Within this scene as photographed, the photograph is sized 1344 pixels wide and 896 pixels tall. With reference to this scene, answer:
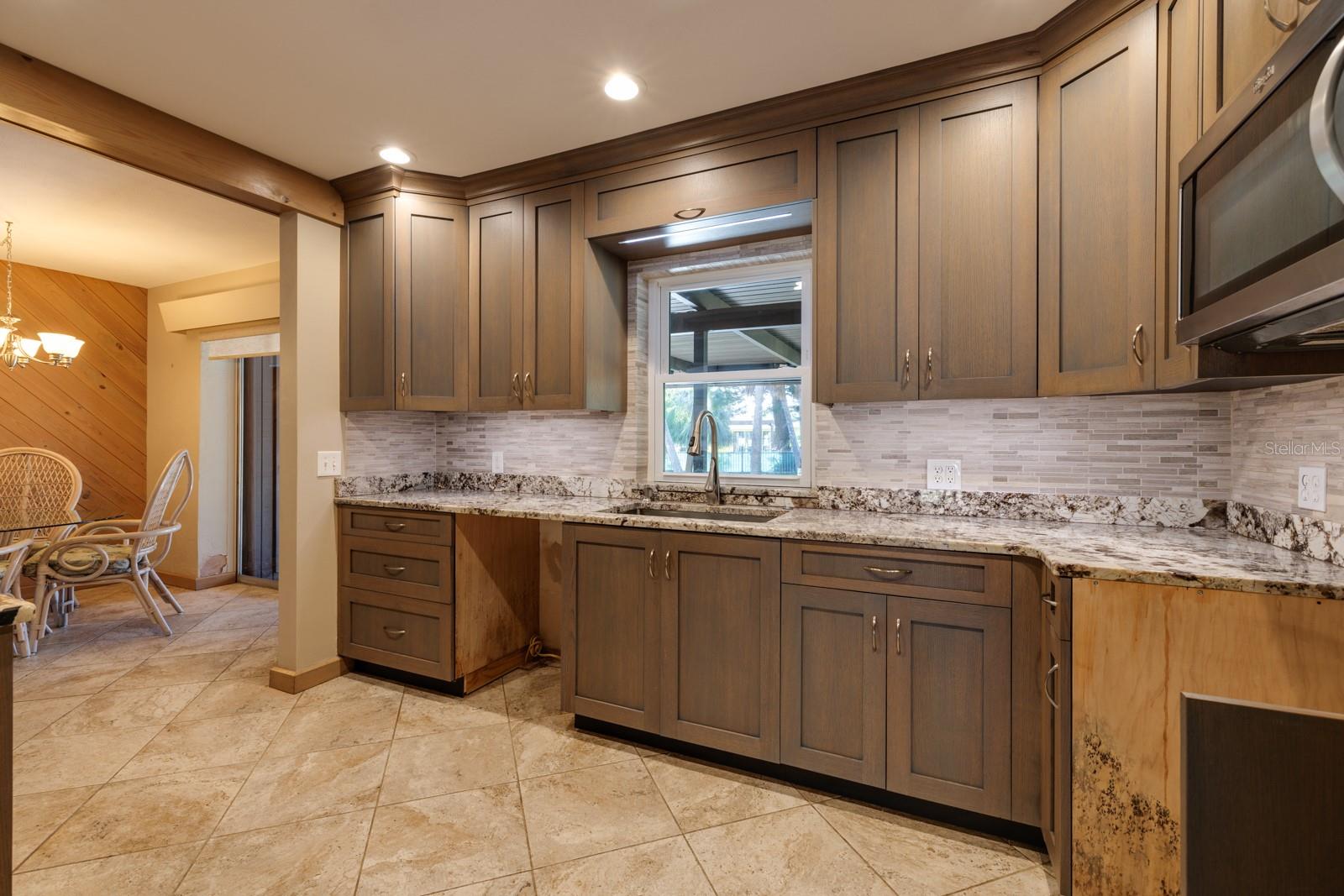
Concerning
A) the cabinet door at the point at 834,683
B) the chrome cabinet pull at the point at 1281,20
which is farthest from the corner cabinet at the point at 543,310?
the chrome cabinet pull at the point at 1281,20

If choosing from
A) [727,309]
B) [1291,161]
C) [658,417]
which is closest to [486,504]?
[658,417]

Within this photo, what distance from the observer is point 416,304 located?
2.94m

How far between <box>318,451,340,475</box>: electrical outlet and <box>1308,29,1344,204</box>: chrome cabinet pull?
3.32 meters

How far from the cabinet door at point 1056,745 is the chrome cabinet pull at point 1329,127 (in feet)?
3.49

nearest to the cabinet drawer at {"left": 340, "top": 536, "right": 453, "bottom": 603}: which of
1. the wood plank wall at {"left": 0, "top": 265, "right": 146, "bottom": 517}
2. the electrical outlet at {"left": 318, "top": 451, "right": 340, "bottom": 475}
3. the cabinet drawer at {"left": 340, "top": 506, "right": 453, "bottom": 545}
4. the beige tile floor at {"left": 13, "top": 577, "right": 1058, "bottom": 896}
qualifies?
the cabinet drawer at {"left": 340, "top": 506, "right": 453, "bottom": 545}

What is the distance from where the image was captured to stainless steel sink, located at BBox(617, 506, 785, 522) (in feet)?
8.32

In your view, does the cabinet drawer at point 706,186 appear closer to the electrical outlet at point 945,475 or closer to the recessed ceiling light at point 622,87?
the recessed ceiling light at point 622,87

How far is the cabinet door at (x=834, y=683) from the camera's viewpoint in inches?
72.1

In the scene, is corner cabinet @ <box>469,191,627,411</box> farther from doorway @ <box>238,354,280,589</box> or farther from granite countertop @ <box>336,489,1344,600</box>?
doorway @ <box>238,354,280,589</box>

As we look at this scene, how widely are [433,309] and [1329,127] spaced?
9.72 ft

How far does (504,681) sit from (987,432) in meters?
2.40

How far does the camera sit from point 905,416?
235cm

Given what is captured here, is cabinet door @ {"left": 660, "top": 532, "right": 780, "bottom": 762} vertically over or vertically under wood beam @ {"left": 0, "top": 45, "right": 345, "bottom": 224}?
under

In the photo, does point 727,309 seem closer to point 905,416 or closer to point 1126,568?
point 905,416
